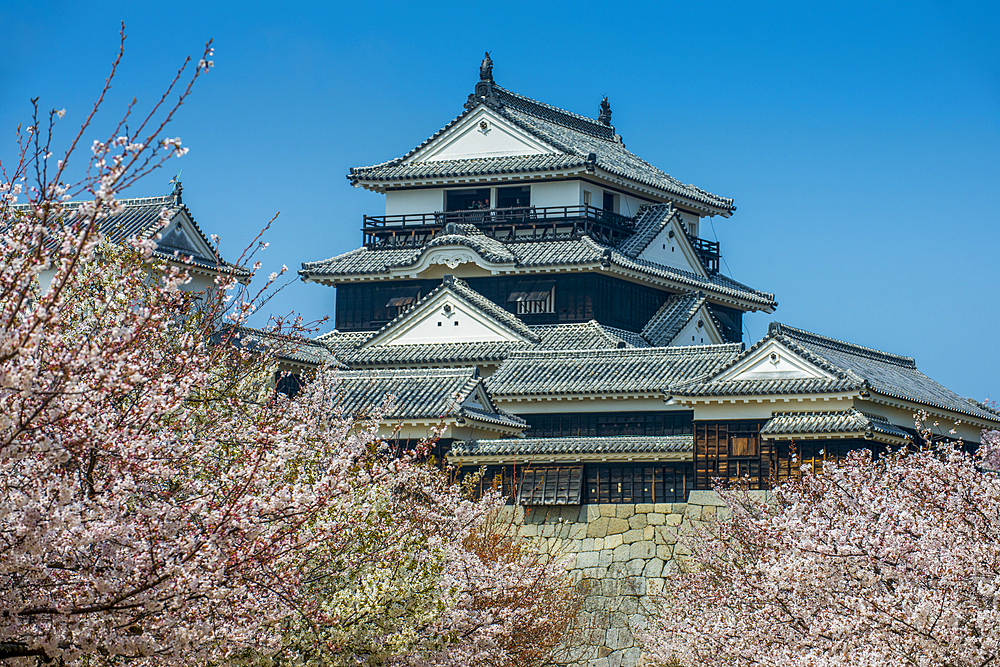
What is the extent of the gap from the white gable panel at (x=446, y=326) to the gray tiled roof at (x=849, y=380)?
8.95m

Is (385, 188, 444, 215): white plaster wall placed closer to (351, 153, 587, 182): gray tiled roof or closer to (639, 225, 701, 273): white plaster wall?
(351, 153, 587, 182): gray tiled roof

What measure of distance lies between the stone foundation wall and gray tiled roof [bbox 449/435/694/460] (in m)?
3.49

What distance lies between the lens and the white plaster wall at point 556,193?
44.0 metres

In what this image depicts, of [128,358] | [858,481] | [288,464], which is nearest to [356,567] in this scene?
[288,464]

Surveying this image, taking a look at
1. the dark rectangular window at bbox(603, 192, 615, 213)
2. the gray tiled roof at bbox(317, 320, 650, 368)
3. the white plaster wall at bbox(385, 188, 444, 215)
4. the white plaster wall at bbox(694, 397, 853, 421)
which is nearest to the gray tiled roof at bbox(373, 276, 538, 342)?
the gray tiled roof at bbox(317, 320, 650, 368)

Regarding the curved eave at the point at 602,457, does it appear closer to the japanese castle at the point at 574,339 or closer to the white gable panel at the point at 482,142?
the japanese castle at the point at 574,339

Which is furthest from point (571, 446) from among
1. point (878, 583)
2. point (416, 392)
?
point (878, 583)

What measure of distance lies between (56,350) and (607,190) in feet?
125

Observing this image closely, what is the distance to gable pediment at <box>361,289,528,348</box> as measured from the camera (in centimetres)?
3975

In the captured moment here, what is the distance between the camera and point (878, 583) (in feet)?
44.3

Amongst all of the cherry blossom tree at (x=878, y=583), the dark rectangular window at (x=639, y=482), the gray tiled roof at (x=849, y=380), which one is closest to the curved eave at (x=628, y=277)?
the gray tiled roof at (x=849, y=380)

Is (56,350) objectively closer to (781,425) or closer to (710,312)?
(781,425)

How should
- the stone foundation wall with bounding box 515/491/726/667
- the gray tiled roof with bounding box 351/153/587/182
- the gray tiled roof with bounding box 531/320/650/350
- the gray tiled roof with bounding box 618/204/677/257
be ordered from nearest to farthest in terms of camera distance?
the stone foundation wall with bounding box 515/491/726/667
the gray tiled roof with bounding box 531/320/650/350
the gray tiled roof with bounding box 618/204/677/257
the gray tiled roof with bounding box 351/153/587/182

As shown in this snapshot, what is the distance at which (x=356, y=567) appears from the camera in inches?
490
